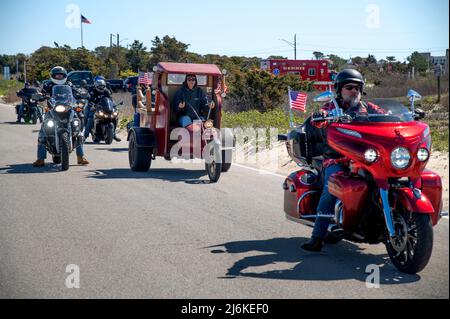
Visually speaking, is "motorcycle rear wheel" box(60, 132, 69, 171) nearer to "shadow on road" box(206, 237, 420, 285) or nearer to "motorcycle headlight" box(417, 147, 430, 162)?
"shadow on road" box(206, 237, 420, 285)

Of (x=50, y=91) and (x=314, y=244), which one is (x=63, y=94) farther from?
(x=314, y=244)

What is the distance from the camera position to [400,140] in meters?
5.75

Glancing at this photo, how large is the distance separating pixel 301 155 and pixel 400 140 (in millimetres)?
1838

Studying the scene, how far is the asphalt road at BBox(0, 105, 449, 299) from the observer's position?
5660 mm

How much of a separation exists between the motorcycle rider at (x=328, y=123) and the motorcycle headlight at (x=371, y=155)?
0.66m

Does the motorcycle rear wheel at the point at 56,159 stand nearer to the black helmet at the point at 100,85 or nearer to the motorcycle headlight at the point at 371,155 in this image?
the black helmet at the point at 100,85

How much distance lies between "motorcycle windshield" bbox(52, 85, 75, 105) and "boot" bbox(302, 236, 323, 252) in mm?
8139

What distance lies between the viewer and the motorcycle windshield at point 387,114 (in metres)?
6.03

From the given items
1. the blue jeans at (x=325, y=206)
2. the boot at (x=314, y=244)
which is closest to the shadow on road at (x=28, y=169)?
the boot at (x=314, y=244)

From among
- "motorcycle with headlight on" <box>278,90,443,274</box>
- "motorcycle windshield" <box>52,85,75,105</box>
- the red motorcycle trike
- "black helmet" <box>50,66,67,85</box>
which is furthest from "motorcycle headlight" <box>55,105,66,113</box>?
"motorcycle with headlight on" <box>278,90,443,274</box>

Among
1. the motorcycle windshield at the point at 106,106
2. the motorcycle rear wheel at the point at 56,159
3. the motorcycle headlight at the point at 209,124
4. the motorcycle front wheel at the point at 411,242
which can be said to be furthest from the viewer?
the motorcycle windshield at the point at 106,106

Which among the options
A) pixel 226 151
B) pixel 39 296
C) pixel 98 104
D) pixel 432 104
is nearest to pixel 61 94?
pixel 226 151
